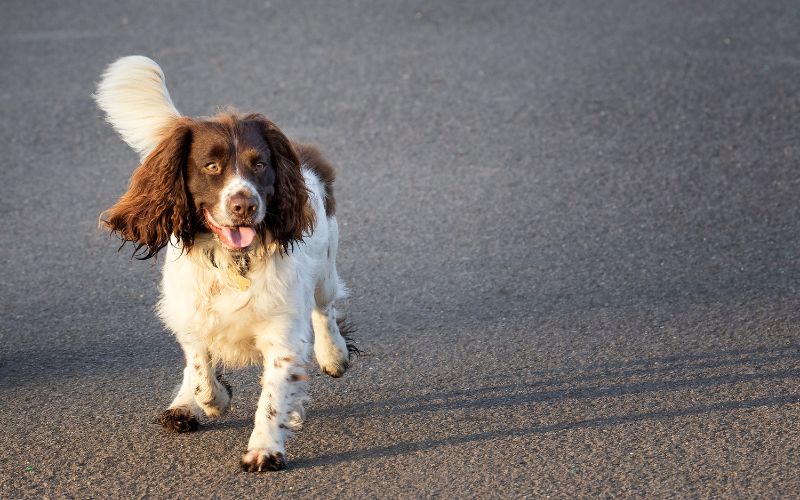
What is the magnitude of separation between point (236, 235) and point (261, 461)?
83 centimetres

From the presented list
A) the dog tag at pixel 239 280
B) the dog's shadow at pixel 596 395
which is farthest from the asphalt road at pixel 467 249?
the dog tag at pixel 239 280

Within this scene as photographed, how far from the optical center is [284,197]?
432 centimetres

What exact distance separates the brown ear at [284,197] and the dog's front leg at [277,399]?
1.25 feet

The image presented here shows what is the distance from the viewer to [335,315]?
5262mm

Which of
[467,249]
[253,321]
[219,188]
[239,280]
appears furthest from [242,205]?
[467,249]

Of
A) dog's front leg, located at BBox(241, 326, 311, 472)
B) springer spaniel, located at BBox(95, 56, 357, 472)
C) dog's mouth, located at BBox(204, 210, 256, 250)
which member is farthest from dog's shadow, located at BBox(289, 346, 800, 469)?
dog's mouth, located at BBox(204, 210, 256, 250)

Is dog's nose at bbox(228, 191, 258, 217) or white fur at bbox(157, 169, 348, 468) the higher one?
dog's nose at bbox(228, 191, 258, 217)

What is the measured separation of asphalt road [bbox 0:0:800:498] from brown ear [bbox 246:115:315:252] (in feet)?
2.81

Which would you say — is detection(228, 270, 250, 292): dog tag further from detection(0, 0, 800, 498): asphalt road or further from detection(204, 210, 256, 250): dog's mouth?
detection(0, 0, 800, 498): asphalt road

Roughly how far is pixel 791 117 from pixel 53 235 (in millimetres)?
5347

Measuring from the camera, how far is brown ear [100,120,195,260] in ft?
13.9

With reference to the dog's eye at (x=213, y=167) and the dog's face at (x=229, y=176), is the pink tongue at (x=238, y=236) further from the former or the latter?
the dog's eye at (x=213, y=167)

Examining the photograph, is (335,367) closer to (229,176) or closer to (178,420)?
(178,420)

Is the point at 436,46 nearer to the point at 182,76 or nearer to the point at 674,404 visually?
the point at 182,76
